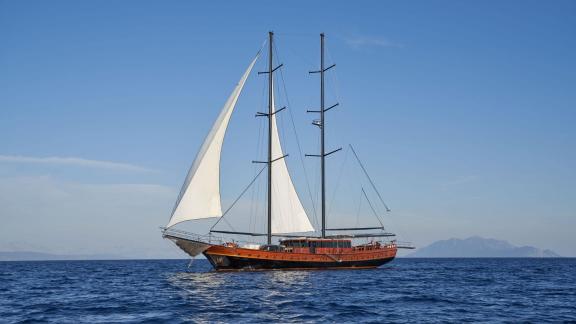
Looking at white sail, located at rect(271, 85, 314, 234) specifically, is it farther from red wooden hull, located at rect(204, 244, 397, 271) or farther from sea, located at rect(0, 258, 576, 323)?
sea, located at rect(0, 258, 576, 323)

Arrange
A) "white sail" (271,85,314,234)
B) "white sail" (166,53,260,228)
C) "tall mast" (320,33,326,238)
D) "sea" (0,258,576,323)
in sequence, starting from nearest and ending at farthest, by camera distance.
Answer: "sea" (0,258,576,323), "white sail" (166,53,260,228), "white sail" (271,85,314,234), "tall mast" (320,33,326,238)

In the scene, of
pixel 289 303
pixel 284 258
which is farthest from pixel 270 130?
pixel 289 303

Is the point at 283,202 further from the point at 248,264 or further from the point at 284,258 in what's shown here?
the point at 248,264

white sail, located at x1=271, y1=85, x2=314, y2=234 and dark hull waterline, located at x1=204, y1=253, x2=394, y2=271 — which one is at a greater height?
white sail, located at x1=271, y1=85, x2=314, y2=234

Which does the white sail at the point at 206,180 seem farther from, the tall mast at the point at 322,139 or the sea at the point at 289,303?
the tall mast at the point at 322,139

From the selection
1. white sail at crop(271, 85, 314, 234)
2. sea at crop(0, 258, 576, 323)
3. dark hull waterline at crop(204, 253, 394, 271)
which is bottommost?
sea at crop(0, 258, 576, 323)

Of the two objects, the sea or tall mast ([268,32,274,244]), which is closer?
the sea

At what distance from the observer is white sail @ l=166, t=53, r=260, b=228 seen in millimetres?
48594

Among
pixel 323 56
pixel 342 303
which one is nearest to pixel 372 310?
pixel 342 303

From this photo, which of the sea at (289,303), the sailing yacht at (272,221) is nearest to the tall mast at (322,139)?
the sailing yacht at (272,221)

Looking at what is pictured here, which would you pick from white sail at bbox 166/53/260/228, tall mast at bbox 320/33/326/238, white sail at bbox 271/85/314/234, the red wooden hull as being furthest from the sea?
tall mast at bbox 320/33/326/238

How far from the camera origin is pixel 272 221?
55.8m

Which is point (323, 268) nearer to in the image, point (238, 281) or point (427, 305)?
point (238, 281)

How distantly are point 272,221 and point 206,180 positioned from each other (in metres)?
9.05
